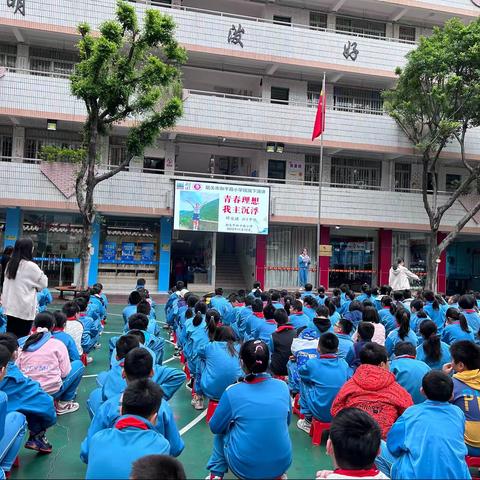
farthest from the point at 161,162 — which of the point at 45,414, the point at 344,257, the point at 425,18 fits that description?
the point at 45,414

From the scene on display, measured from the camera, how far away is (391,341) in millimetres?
6023

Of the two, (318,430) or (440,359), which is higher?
(440,359)

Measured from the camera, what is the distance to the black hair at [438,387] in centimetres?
292

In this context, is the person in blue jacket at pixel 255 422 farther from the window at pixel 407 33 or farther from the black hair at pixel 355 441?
the window at pixel 407 33

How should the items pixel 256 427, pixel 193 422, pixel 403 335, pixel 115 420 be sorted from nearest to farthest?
pixel 115 420 < pixel 256 427 < pixel 193 422 < pixel 403 335

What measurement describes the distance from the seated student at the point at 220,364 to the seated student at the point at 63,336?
145 centimetres

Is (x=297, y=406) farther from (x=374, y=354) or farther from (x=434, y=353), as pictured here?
(x=374, y=354)

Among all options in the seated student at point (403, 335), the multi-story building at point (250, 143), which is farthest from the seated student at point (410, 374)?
the multi-story building at point (250, 143)

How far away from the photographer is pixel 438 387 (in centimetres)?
292

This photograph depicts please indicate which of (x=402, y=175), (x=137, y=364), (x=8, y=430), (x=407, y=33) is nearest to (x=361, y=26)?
(x=407, y=33)

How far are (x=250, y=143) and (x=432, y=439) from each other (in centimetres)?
1635

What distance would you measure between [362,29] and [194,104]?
327 inches

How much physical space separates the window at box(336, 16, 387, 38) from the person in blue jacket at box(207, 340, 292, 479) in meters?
18.8

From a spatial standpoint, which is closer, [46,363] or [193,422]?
[46,363]
